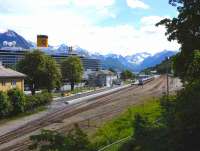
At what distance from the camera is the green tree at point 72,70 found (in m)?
122

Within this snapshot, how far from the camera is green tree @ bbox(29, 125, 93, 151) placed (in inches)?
427

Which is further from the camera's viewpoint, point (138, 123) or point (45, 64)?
point (45, 64)

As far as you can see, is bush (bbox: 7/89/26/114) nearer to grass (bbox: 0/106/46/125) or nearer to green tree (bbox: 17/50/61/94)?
grass (bbox: 0/106/46/125)

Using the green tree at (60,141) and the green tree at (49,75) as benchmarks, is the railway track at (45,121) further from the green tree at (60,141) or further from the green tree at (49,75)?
the green tree at (60,141)

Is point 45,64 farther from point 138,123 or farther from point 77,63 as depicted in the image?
point 138,123

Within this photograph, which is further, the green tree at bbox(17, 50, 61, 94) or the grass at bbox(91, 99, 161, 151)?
the green tree at bbox(17, 50, 61, 94)

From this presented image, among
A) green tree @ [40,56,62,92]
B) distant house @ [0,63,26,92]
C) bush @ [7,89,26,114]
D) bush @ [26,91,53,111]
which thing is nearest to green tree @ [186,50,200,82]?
bush @ [7,89,26,114]

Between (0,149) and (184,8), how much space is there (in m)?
21.0

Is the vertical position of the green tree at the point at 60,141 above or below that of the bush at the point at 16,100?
Result: above

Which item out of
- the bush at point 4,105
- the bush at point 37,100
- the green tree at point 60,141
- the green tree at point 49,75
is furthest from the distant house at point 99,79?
the green tree at point 60,141

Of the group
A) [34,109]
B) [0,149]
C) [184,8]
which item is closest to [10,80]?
[34,109]

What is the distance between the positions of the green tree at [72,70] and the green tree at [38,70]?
101 ft

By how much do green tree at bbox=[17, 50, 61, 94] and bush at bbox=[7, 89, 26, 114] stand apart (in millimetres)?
25057

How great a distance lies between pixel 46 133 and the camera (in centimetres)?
1096
